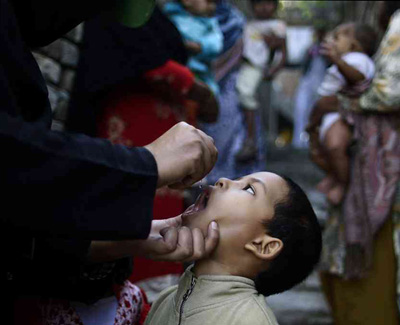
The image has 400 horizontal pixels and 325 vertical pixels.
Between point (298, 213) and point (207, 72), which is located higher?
point (298, 213)

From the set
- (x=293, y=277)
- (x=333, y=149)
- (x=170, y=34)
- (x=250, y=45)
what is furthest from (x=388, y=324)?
(x=250, y=45)

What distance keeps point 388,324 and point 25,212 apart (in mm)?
2745

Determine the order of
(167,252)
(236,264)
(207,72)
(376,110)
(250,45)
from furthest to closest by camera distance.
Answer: (250,45) → (207,72) → (376,110) → (236,264) → (167,252)

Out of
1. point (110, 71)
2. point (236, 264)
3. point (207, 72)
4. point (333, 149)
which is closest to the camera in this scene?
point (236, 264)

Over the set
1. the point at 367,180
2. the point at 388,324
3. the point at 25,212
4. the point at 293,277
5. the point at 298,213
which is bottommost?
the point at 388,324

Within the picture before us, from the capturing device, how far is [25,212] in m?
1.13

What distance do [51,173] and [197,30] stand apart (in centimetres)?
287

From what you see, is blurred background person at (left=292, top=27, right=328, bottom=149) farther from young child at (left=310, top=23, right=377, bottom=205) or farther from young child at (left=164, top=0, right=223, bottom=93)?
young child at (left=164, top=0, right=223, bottom=93)

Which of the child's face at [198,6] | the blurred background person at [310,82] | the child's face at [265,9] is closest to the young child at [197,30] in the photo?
the child's face at [198,6]

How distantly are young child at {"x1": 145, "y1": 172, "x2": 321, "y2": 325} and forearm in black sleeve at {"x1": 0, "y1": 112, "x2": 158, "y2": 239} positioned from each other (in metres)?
0.52

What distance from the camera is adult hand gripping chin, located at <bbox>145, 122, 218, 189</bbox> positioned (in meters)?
1.25

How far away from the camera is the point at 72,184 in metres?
1.16

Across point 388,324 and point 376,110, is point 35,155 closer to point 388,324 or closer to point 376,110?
point 376,110

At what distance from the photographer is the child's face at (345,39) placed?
380cm
